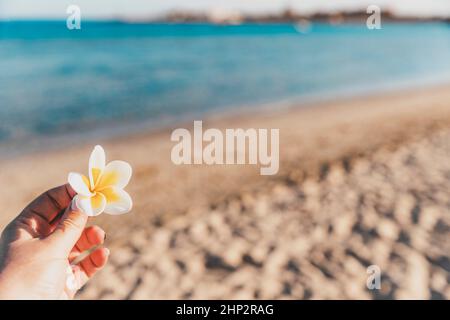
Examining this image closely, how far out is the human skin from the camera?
158 cm

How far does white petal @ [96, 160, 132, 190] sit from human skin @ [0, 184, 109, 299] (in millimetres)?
173

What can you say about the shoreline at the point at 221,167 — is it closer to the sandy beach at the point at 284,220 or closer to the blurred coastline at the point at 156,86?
the sandy beach at the point at 284,220

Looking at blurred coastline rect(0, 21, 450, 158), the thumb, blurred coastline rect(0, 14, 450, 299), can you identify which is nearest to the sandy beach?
blurred coastline rect(0, 14, 450, 299)

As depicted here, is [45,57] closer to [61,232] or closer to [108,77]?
[108,77]

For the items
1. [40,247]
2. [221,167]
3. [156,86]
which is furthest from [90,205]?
[156,86]

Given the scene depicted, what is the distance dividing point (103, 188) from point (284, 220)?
9.52 ft

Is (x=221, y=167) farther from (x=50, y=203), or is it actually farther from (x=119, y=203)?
(x=119, y=203)

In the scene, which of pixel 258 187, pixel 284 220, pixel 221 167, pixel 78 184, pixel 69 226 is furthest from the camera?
pixel 221 167

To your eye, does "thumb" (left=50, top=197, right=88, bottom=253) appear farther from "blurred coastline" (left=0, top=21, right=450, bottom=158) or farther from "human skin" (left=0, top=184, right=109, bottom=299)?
"blurred coastline" (left=0, top=21, right=450, bottom=158)

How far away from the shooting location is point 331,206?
4.30 meters

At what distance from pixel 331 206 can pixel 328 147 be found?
7.72 ft

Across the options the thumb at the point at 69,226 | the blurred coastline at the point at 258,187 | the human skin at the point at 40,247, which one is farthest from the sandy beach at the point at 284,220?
Result: the thumb at the point at 69,226

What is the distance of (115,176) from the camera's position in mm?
1470

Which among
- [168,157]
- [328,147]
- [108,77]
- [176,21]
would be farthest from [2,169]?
[176,21]
